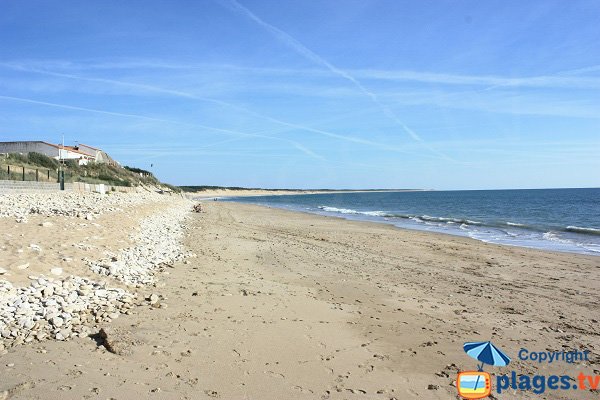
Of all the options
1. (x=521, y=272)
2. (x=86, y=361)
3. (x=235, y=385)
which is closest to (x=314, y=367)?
(x=235, y=385)

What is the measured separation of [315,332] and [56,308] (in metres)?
3.71

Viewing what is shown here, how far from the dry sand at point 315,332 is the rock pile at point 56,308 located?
267 mm

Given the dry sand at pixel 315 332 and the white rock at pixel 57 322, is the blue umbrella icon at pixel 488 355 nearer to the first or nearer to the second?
the dry sand at pixel 315 332

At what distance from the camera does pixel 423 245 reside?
17.3 m

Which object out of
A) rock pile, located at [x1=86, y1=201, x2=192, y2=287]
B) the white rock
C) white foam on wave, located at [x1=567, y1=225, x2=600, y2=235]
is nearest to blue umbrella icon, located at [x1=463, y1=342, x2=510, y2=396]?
the white rock

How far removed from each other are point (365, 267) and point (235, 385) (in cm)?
788

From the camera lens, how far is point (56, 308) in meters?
5.71

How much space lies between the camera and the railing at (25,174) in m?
27.5

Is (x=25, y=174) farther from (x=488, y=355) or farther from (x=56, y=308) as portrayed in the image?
(x=488, y=355)

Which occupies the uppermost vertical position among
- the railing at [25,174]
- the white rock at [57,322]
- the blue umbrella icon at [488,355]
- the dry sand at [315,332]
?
the railing at [25,174]

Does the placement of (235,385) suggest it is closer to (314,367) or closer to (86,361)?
(314,367)

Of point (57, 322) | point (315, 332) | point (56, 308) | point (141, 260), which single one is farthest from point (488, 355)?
point (141, 260)

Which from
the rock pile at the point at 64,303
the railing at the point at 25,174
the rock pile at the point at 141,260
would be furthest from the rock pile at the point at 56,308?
the railing at the point at 25,174

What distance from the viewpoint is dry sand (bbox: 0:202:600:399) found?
4309mm
